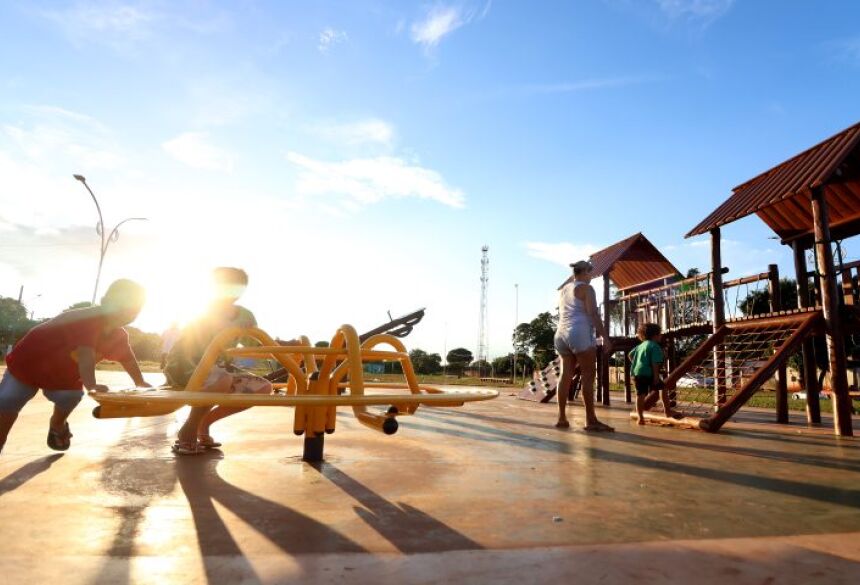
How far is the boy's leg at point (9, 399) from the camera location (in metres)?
3.42

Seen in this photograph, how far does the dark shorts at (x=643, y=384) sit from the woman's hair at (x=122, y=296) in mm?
6018

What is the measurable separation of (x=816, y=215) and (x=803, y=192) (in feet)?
2.00

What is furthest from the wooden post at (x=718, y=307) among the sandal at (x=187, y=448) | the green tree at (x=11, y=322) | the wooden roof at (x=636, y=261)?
the green tree at (x=11, y=322)

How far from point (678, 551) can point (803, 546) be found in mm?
503

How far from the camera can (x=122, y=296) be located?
3.51m

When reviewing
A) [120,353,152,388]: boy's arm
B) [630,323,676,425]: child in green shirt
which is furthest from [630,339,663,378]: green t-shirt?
[120,353,152,388]: boy's arm

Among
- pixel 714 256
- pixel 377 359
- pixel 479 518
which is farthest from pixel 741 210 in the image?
pixel 479 518

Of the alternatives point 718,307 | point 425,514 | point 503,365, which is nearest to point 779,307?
point 718,307

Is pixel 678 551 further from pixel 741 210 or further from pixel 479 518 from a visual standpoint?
pixel 741 210

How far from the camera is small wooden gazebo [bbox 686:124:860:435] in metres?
6.36

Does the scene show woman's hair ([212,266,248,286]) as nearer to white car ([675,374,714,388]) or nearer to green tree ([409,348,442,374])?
white car ([675,374,714,388])

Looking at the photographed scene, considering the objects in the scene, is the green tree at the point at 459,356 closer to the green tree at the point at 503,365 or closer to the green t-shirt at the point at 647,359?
the green tree at the point at 503,365

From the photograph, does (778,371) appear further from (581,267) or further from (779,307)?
(581,267)

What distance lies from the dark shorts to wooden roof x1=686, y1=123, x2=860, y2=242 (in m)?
2.99
